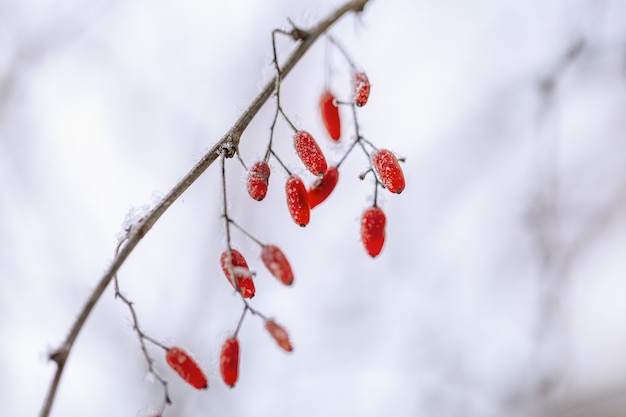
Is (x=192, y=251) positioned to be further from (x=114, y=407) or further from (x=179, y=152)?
(x=114, y=407)

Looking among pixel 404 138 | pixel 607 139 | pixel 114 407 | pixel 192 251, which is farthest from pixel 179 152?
pixel 607 139

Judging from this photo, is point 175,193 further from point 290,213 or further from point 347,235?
point 347,235

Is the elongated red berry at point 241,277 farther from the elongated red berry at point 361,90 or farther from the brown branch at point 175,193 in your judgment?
the elongated red berry at point 361,90

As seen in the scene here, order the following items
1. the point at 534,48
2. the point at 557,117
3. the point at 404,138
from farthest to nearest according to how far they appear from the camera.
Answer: the point at 404,138 < the point at 534,48 < the point at 557,117

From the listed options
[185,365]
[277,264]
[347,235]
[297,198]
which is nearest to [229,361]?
[185,365]

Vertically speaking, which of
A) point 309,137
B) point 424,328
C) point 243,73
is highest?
point 243,73

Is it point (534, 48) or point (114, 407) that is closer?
point (534, 48)
